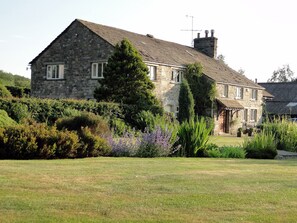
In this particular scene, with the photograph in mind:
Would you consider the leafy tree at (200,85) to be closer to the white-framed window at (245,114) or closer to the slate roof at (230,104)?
the slate roof at (230,104)

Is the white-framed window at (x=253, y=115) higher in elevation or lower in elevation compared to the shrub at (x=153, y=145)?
higher

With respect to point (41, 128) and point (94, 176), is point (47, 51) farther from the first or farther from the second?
point (94, 176)

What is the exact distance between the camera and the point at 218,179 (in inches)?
373

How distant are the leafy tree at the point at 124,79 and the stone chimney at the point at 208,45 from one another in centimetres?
2046

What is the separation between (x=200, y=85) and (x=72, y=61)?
36.6 ft

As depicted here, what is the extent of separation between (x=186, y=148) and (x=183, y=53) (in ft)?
98.5

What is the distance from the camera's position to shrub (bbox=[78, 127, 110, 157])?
1397cm

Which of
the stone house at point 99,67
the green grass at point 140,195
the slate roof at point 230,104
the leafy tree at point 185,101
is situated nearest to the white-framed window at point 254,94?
the slate roof at point 230,104

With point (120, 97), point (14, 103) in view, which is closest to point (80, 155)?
point (14, 103)

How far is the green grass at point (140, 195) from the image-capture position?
646 cm

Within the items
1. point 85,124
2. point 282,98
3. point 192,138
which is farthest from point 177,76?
point 282,98

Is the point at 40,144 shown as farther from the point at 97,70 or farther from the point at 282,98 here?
the point at 282,98

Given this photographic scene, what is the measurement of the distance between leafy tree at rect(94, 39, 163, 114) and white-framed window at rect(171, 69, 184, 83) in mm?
7930

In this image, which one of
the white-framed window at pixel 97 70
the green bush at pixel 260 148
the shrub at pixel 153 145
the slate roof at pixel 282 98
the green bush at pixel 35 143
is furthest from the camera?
the slate roof at pixel 282 98
